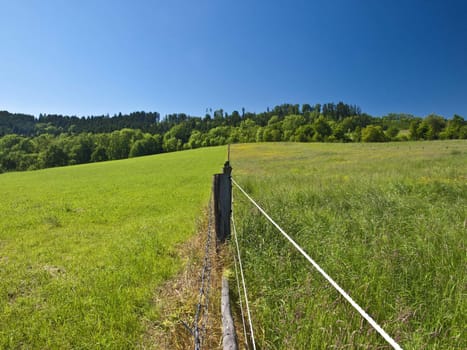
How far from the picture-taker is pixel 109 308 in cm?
329

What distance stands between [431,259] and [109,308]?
4366mm

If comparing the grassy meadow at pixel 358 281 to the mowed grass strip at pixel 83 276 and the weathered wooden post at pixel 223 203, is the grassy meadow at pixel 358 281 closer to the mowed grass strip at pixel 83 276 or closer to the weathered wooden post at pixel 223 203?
the weathered wooden post at pixel 223 203

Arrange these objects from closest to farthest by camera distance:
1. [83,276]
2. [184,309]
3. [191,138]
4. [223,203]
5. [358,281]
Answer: [358,281]
[184,309]
[223,203]
[83,276]
[191,138]

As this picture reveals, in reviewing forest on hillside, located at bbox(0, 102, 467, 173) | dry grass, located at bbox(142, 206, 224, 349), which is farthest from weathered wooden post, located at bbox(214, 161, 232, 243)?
forest on hillside, located at bbox(0, 102, 467, 173)

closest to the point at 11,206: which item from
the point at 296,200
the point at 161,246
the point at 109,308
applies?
the point at 161,246

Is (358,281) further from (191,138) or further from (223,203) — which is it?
(191,138)

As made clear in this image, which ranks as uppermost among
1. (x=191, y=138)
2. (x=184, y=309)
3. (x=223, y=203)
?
(x=191, y=138)

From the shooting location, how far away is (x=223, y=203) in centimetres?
409

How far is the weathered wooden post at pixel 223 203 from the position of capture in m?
4.03

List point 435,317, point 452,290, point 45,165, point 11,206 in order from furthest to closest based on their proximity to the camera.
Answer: point 45,165
point 11,206
point 452,290
point 435,317

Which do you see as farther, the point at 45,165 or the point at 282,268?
the point at 45,165

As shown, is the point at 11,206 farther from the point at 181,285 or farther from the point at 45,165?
the point at 45,165

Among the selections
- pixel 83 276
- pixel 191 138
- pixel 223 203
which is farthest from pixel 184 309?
pixel 191 138

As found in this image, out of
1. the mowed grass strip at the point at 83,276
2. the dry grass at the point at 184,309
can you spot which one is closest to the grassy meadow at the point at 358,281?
the dry grass at the point at 184,309
